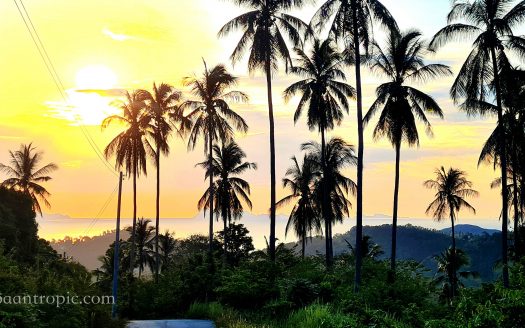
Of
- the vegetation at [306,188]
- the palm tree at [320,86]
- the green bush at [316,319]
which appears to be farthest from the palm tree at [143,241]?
the green bush at [316,319]

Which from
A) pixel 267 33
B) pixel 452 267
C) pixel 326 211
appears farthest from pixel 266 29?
pixel 452 267

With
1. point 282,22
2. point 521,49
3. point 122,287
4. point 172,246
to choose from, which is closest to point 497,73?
point 521,49

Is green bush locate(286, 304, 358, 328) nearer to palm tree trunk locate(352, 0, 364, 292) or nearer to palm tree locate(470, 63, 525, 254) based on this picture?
palm tree trunk locate(352, 0, 364, 292)

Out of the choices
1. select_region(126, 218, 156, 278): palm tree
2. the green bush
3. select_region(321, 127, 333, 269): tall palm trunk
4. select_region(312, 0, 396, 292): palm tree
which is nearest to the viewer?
the green bush

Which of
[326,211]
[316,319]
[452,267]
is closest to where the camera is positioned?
[316,319]

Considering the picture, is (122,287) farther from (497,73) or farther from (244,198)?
(497,73)

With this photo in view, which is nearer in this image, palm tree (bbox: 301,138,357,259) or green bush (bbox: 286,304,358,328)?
green bush (bbox: 286,304,358,328)

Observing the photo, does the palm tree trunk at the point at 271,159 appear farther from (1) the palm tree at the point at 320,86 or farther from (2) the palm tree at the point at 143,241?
(2) the palm tree at the point at 143,241

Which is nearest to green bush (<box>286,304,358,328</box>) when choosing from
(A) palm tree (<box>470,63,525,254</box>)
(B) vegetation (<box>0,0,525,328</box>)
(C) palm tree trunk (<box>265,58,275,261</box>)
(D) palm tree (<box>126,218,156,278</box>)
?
(B) vegetation (<box>0,0,525,328</box>)

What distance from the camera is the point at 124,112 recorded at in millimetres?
43656

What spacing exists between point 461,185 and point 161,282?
3263 centimetres

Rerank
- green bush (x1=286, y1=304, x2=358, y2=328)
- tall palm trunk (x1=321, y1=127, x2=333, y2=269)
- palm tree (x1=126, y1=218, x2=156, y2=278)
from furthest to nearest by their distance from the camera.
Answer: palm tree (x1=126, y1=218, x2=156, y2=278), tall palm trunk (x1=321, y1=127, x2=333, y2=269), green bush (x1=286, y1=304, x2=358, y2=328)

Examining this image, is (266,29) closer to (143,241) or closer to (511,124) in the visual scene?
(511,124)

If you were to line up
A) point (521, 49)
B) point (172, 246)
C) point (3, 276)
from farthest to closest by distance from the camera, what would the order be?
point (172, 246) → point (521, 49) → point (3, 276)
